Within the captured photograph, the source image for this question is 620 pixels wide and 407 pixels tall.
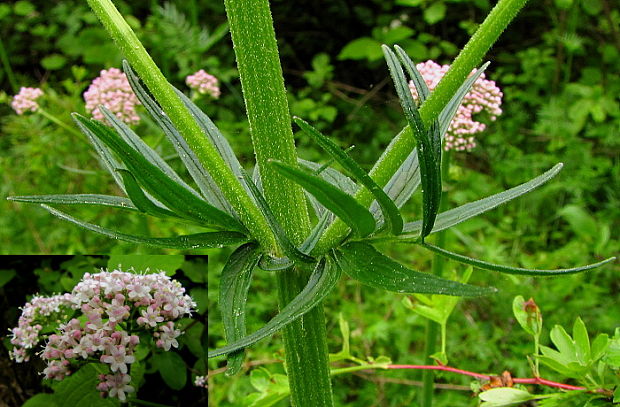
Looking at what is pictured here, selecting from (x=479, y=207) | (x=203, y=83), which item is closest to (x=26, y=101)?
(x=203, y=83)

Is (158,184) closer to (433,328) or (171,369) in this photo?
(171,369)

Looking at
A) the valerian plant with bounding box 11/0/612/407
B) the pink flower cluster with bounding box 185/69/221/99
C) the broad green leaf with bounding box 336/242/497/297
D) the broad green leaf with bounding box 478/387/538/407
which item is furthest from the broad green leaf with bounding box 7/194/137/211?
Answer: the pink flower cluster with bounding box 185/69/221/99

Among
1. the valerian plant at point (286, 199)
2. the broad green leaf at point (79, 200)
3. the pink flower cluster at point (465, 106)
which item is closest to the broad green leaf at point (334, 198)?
the valerian plant at point (286, 199)

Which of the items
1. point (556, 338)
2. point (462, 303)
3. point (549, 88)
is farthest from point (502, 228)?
point (556, 338)

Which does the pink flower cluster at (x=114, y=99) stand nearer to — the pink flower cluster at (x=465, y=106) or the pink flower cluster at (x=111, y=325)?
the pink flower cluster at (x=465, y=106)

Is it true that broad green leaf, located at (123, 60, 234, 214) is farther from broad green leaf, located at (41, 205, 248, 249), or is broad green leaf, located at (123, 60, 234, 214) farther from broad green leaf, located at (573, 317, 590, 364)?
broad green leaf, located at (573, 317, 590, 364)

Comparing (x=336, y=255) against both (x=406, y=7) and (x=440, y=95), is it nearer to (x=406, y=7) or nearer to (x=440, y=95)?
(x=440, y=95)
